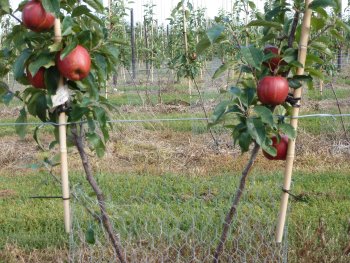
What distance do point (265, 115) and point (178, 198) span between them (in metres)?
1.97

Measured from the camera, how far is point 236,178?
12.9 feet

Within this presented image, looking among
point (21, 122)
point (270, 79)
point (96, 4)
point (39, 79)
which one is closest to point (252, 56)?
point (270, 79)

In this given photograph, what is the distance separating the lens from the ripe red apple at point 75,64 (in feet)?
5.78

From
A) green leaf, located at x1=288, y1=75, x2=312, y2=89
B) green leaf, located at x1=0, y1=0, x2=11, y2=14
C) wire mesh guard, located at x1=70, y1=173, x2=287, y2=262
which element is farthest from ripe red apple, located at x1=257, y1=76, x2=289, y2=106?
green leaf, located at x1=0, y1=0, x2=11, y2=14

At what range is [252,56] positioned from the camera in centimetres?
172

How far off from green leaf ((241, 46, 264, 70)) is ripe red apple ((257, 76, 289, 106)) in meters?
0.08

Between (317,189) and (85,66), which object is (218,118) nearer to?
(85,66)

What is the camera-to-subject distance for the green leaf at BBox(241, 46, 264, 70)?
1.71 meters

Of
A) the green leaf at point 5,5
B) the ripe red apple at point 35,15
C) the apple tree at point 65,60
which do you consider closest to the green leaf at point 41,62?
the apple tree at point 65,60

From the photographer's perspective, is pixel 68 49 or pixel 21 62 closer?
pixel 68 49

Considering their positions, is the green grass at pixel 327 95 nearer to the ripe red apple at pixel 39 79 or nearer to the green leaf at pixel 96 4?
the green leaf at pixel 96 4

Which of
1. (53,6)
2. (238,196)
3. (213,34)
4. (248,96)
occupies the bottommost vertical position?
(238,196)

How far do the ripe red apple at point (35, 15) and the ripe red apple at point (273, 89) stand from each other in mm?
868

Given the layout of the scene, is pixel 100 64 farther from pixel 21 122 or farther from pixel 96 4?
pixel 21 122
